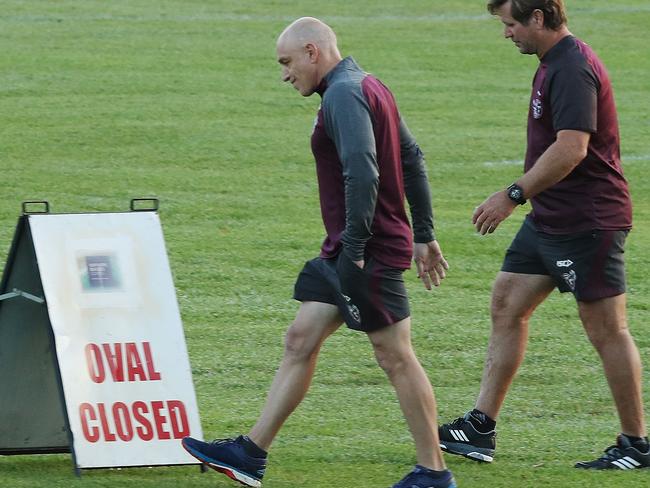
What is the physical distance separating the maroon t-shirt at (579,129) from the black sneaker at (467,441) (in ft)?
3.06

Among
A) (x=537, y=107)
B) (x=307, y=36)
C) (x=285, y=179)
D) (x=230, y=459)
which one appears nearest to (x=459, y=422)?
(x=230, y=459)

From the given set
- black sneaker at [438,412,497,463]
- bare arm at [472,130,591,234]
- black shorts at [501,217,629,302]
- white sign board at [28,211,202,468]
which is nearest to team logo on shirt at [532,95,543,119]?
bare arm at [472,130,591,234]

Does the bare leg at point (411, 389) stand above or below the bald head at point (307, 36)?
below

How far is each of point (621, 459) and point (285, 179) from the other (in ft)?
26.5

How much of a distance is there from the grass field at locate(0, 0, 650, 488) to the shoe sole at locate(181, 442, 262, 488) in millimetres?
137

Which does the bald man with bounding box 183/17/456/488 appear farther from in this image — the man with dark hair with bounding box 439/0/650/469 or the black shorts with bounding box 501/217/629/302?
the black shorts with bounding box 501/217/629/302

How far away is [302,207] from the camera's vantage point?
42.7ft

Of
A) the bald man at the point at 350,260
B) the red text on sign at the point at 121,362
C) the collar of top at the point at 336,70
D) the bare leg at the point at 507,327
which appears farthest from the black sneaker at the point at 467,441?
the collar of top at the point at 336,70

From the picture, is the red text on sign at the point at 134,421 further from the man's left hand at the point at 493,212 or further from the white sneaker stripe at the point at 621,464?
the white sneaker stripe at the point at 621,464

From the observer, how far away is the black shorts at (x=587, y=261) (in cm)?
633

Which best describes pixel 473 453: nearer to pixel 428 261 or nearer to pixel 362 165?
pixel 428 261

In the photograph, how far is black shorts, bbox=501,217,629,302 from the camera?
6.33 m

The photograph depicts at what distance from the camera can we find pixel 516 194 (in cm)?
612

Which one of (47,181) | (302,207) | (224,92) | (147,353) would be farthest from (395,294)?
(224,92)
